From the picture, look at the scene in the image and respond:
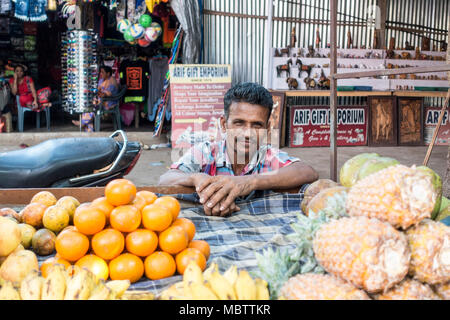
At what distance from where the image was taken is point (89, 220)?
1510 millimetres

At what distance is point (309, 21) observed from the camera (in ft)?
27.4

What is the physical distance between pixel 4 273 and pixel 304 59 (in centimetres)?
753

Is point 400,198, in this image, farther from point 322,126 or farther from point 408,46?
point 408,46

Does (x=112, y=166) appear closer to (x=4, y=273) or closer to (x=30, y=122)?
(x=4, y=273)

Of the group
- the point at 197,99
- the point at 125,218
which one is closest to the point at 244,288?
the point at 125,218

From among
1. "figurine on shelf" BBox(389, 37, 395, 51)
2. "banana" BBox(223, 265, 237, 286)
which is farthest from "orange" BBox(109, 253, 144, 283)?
Result: "figurine on shelf" BBox(389, 37, 395, 51)

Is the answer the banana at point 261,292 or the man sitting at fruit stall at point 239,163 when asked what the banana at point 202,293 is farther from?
the man sitting at fruit stall at point 239,163

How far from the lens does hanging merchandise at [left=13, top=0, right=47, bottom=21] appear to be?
7.67 meters

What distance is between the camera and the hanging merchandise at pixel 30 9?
25.2 feet

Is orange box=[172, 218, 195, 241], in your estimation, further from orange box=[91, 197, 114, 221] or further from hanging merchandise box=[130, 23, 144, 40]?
hanging merchandise box=[130, 23, 144, 40]

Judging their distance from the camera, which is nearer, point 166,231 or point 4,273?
point 4,273

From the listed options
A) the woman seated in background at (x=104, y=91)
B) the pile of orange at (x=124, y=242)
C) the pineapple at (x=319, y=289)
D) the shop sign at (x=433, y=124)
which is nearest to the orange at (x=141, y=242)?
the pile of orange at (x=124, y=242)

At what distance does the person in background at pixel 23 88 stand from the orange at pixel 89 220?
860cm
